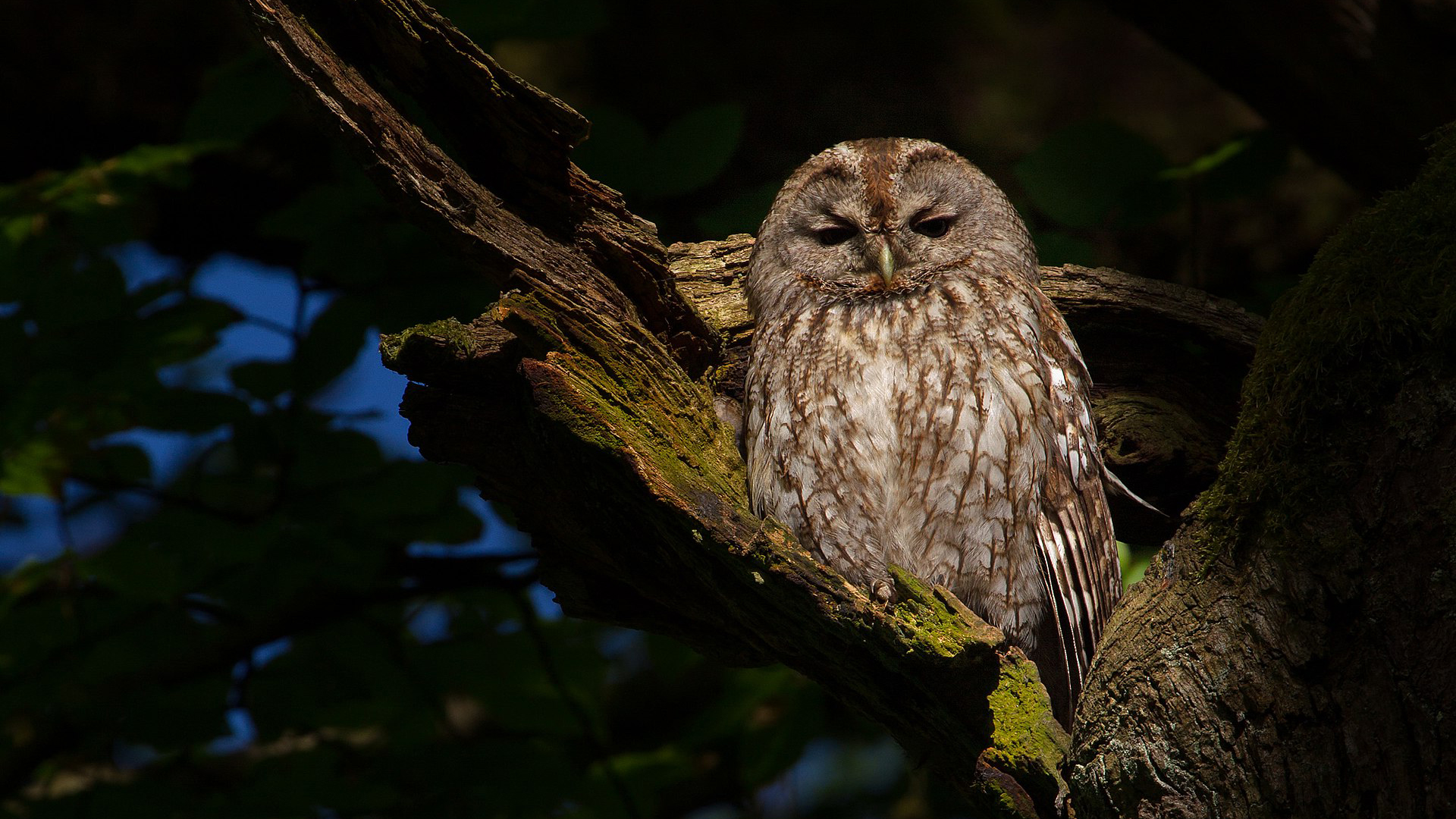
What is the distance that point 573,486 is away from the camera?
78.3 inches

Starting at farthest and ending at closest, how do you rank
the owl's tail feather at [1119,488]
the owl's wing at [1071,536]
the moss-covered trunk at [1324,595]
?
the owl's tail feather at [1119,488], the owl's wing at [1071,536], the moss-covered trunk at [1324,595]

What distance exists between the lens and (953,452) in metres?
2.25

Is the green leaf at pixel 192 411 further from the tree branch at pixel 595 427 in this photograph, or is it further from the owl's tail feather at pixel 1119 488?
the owl's tail feather at pixel 1119 488

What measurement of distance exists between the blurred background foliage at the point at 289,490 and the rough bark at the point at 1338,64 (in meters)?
0.37

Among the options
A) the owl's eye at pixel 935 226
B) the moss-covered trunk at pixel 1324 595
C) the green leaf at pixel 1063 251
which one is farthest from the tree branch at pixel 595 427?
the green leaf at pixel 1063 251

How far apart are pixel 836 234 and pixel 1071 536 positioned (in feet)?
3.37

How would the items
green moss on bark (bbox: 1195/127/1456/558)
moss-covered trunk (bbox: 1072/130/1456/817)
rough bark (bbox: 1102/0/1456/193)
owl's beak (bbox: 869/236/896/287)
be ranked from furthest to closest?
1. rough bark (bbox: 1102/0/1456/193)
2. owl's beak (bbox: 869/236/896/287)
3. green moss on bark (bbox: 1195/127/1456/558)
4. moss-covered trunk (bbox: 1072/130/1456/817)

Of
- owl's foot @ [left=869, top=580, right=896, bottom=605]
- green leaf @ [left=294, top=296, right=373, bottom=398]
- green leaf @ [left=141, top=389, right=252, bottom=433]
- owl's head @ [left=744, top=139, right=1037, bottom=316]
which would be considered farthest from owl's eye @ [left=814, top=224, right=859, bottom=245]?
green leaf @ [left=141, top=389, right=252, bottom=433]

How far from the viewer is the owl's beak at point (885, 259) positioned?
2545mm

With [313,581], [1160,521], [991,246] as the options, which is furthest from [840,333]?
[313,581]

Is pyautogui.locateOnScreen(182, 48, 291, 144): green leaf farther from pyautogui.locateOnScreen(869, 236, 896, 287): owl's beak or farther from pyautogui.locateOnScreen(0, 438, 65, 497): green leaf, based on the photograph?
pyautogui.locateOnScreen(869, 236, 896, 287): owl's beak

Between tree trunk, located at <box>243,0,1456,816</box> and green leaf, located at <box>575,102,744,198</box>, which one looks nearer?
tree trunk, located at <box>243,0,1456,816</box>

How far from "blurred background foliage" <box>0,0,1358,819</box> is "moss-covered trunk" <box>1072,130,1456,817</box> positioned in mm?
590

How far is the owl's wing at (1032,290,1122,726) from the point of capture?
2.25 meters
